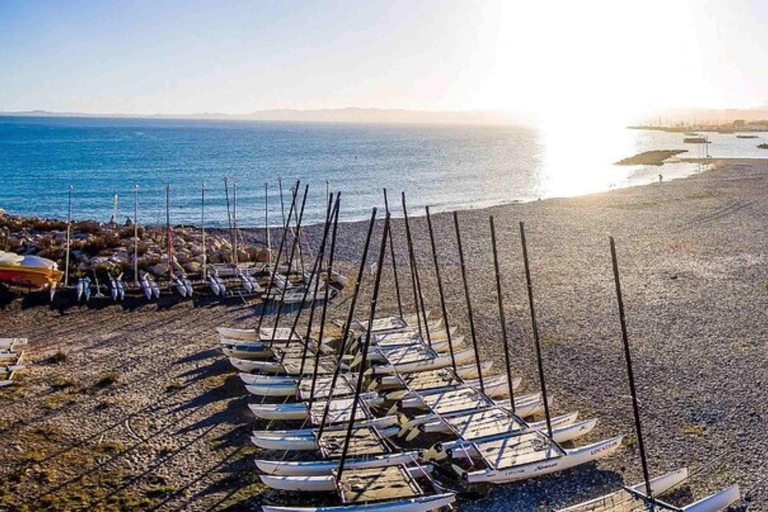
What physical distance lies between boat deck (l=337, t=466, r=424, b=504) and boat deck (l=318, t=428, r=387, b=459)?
626 mm

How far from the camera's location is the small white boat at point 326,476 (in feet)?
40.7

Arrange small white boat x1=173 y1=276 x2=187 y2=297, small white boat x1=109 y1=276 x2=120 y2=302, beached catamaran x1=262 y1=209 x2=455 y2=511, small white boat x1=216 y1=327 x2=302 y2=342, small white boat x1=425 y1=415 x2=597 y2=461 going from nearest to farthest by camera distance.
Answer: beached catamaran x1=262 y1=209 x2=455 y2=511 → small white boat x1=425 y1=415 x2=597 y2=461 → small white boat x1=216 y1=327 x2=302 y2=342 → small white boat x1=109 y1=276 x2=120 y2=302 → small white boat x1=173 y1=276 x2=187 y2=297

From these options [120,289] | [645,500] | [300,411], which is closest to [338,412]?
[300,411]

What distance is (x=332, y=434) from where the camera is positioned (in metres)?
14.4

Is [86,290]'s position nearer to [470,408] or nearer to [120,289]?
[120,289]

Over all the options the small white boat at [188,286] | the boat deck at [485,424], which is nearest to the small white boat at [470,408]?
the boat deck at [485,424]

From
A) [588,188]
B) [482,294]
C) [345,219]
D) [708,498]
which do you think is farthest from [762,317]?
[588,188]

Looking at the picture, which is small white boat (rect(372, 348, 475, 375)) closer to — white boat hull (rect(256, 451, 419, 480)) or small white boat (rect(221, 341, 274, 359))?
small white boat (rect(221, 341, 274, 359))

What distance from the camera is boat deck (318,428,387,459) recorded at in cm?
1356

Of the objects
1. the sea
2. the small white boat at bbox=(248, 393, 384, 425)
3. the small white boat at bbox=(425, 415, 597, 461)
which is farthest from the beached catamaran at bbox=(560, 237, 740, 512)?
the sea

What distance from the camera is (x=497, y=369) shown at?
18953 millimetres

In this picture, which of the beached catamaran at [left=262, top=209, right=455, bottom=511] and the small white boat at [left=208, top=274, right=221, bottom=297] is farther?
the small white boat at [left=208, top=274, right=221, bottom=297]

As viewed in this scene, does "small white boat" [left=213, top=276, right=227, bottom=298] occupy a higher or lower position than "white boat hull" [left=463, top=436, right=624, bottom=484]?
higher

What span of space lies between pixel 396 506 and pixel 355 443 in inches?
98.7
